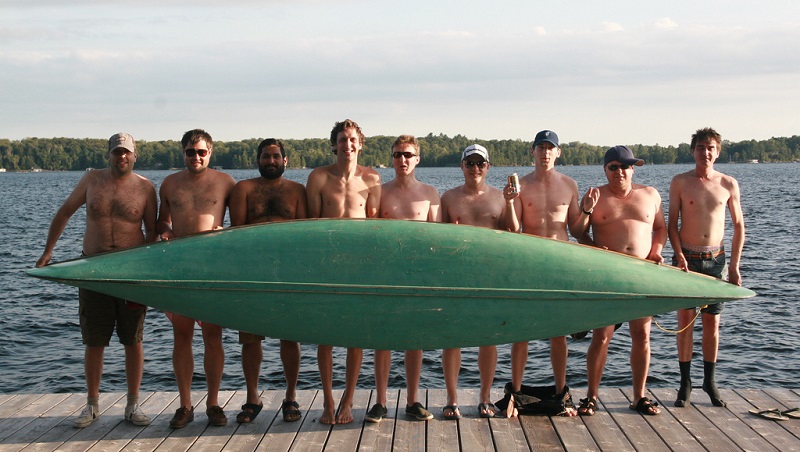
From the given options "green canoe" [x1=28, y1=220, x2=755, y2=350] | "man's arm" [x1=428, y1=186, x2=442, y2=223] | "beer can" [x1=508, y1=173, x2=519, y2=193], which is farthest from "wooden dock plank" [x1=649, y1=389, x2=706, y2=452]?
"man's arm" [x1=428, y1=186, x2=442, y2=223]

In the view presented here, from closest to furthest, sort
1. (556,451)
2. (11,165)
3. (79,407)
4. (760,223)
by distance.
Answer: (556,451) → (79,407) → (760,223) → (11,165)

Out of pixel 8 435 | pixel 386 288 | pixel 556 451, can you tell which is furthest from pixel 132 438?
pixel 556 451

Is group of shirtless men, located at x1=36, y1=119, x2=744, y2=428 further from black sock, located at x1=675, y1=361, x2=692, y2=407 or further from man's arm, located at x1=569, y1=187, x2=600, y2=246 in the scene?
black sock, located at x1=675, y1=361, x2=692, y2=407

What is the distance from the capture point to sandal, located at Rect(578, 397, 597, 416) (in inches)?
238

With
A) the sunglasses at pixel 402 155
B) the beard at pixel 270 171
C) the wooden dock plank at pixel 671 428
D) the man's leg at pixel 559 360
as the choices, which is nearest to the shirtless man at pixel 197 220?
the beard at pixel 270 171

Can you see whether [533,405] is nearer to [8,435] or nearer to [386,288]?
[386,288]

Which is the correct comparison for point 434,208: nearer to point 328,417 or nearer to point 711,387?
point 328,417

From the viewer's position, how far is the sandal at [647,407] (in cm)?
607

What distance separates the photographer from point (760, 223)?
34.0 metres

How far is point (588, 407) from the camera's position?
6.06 metres

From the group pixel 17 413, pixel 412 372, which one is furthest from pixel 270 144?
pixel 17 413

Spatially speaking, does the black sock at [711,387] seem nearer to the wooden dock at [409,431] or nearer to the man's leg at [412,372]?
the wooden dock at [409,431]

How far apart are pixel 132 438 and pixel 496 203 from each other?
114 inches

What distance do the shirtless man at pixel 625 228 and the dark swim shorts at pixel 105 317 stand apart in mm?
3109
